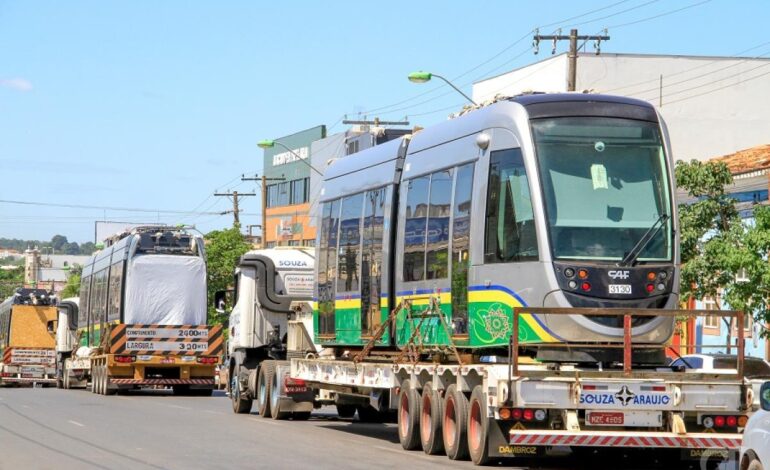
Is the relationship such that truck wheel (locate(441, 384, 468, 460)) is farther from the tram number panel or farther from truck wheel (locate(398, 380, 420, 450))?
the tram number panel

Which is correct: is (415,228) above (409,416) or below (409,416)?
above

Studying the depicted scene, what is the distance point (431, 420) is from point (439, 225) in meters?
2.52

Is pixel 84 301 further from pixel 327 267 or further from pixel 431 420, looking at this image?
pixel 431 420

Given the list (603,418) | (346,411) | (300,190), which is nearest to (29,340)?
(346,411)

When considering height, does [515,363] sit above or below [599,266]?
below

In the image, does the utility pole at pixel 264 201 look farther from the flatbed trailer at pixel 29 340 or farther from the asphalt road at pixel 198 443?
the asphalt road at pixel 198 443

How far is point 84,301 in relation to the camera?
153 feet

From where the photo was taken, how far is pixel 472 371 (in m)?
16.9

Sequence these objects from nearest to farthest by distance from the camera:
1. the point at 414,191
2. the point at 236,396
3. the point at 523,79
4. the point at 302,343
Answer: the point at 414,191
the point at 302,343
the point at 236,396
the point at 523,79

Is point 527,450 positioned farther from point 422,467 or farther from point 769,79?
point 769,79

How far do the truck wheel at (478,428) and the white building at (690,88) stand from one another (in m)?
45.6

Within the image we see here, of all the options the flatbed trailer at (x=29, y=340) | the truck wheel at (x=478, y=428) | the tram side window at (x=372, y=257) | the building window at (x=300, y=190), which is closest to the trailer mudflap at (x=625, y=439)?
the truck wheel at (x=478, y=428)

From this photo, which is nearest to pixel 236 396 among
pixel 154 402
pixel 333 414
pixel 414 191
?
pixel 333 414

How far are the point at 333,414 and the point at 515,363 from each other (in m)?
16.6
